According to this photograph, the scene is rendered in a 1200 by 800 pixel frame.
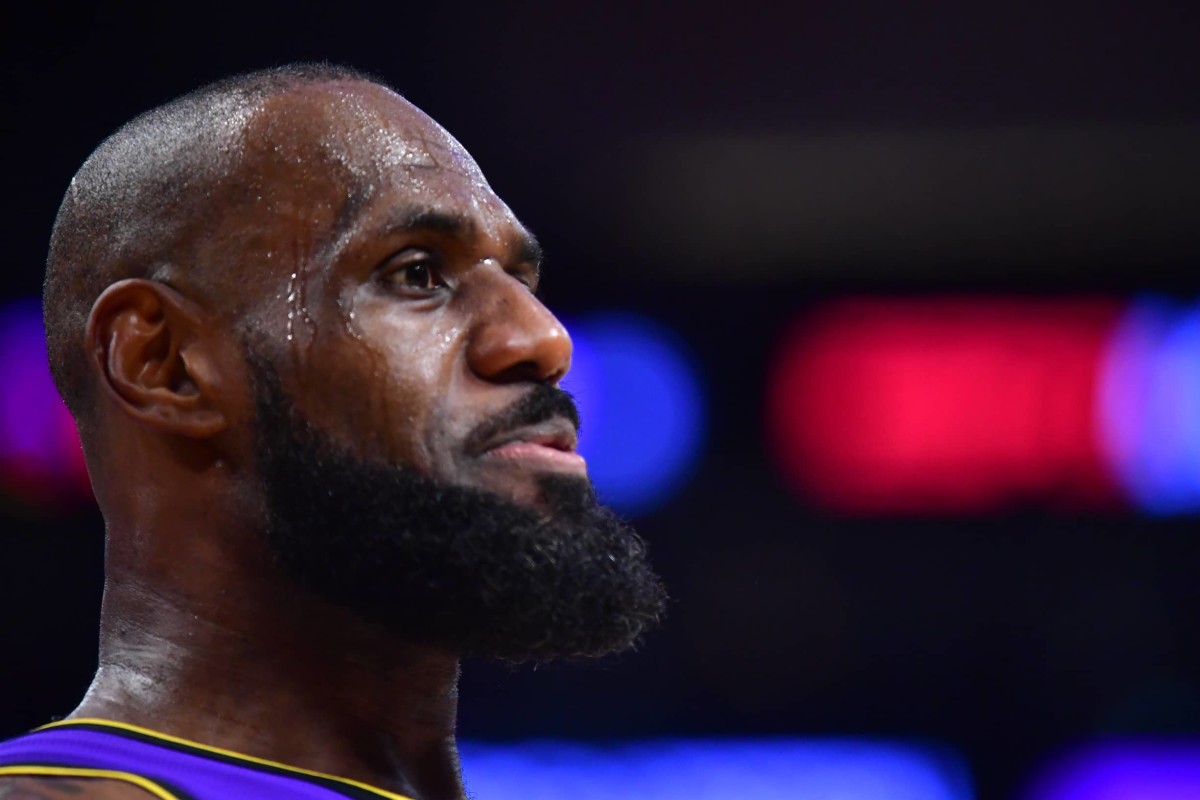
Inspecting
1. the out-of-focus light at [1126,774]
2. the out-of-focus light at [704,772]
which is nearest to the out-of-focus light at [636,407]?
the out-of-focus light at [704,772]

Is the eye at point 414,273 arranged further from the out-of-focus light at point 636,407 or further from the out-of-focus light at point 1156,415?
the out-of-focus light at point 1156,415

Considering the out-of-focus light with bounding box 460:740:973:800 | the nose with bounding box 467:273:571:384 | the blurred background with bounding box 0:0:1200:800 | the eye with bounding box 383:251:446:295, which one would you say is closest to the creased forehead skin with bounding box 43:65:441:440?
the eye with bounding box 383:251:446:295

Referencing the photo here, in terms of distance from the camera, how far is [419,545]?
197 centimetres

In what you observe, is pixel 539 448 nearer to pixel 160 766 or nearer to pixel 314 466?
pixel 314 466

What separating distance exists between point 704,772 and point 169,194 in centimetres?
374

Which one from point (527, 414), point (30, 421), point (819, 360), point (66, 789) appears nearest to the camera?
point (66, 789)

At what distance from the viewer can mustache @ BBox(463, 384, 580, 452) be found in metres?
2.01

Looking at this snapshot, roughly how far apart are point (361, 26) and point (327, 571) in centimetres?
384

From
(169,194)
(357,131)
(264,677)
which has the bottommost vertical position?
(264,677)

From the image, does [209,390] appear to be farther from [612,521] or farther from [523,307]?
[612,521]

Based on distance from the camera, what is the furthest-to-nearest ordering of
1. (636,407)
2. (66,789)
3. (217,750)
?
(636,407) → (217,750) → (66,789)

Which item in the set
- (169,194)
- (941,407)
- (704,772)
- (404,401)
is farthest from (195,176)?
(941,407)

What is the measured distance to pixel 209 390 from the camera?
2020 mm

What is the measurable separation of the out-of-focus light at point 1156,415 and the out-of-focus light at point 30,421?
11.9 feet
